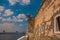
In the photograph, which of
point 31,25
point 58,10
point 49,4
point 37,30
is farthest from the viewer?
point 31,25

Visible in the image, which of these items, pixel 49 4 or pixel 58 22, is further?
pixel 49 4

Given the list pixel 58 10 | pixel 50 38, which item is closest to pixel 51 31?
pixel 50 38

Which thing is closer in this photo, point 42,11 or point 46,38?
point 46,38

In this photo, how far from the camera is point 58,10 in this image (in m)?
8.93

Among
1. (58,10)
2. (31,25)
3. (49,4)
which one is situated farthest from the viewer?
(31,25)

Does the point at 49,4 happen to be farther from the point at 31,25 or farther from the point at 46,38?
the point at 31,25

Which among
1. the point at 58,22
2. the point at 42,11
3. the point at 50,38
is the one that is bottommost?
the point at 50,38

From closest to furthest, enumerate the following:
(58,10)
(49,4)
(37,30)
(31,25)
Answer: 1. (58,10)
2. (49,4)
3. (37,30)
4. (31,25)

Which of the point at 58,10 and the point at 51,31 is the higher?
the point at 58,10

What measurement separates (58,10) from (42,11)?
1.50 m

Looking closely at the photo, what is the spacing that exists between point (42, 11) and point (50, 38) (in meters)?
1.71

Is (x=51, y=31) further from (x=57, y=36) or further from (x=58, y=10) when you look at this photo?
(x=58, y=10)

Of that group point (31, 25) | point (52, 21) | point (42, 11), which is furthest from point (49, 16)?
point (31, 25)

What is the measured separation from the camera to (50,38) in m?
9.22
